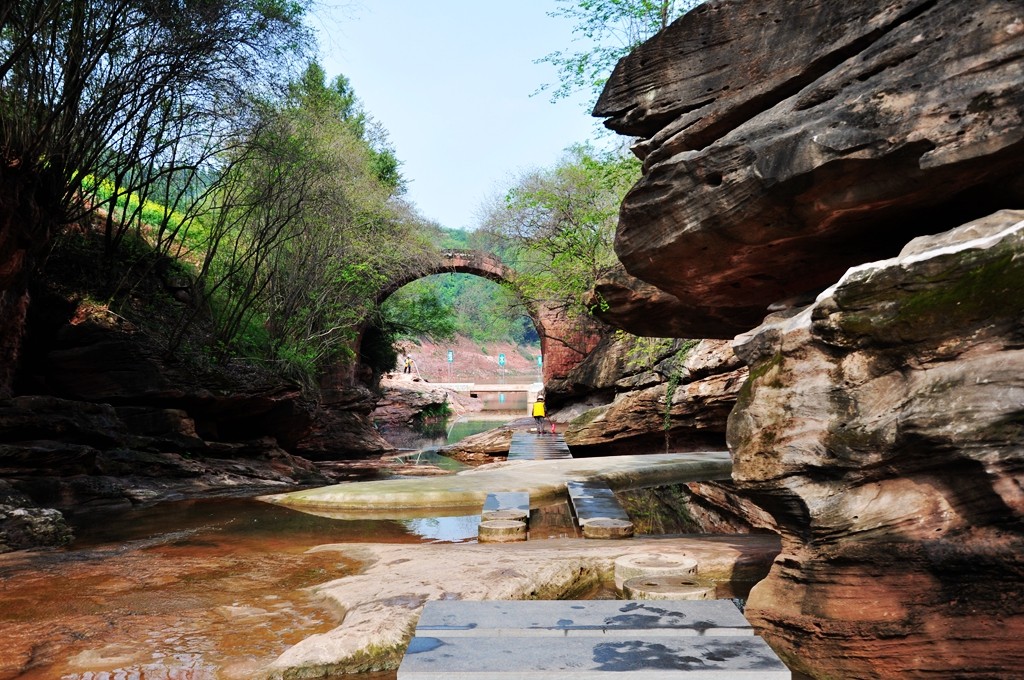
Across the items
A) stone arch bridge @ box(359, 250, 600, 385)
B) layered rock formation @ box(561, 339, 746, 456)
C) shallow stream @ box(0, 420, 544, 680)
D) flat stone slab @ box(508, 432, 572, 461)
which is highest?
stone arch bridge @ box(359, 250, 600, 385)

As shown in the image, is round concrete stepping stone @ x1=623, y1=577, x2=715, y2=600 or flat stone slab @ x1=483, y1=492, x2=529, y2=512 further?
flat stone slab @ x1=483, y1=492, x2=529, y2=512

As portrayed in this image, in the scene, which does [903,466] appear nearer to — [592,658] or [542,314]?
[592,658]

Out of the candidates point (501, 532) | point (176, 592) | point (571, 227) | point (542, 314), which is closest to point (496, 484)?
point (501, 532)

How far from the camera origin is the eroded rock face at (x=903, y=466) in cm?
345

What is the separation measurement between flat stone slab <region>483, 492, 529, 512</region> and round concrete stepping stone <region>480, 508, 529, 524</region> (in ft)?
0.42

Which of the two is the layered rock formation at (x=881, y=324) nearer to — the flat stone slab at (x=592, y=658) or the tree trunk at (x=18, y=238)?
the flat stone slab at (x=592, y=658)

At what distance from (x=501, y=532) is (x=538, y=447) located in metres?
7.78

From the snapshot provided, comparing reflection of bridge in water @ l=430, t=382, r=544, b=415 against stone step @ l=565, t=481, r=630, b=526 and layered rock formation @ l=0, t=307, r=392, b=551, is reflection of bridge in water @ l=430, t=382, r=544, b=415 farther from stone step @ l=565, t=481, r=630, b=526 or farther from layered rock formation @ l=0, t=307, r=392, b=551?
stone step @ l=565, t=481, r=630, b=526

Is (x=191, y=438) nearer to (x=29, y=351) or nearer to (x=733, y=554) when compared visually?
(x=29, y=351)

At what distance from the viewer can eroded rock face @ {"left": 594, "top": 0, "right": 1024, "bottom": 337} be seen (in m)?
4.09

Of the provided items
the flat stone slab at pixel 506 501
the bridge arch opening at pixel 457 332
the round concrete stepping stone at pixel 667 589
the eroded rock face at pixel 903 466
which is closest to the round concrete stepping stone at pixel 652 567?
the round concrete stepping stone at pixel 667 589

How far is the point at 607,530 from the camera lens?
24.2 feet

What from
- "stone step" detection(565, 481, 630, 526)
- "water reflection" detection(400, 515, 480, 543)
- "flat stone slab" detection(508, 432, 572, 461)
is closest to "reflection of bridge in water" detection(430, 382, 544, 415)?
"flat stone slab" detection(508, 432, 572, 461)

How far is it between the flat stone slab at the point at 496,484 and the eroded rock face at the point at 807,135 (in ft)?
13.2
